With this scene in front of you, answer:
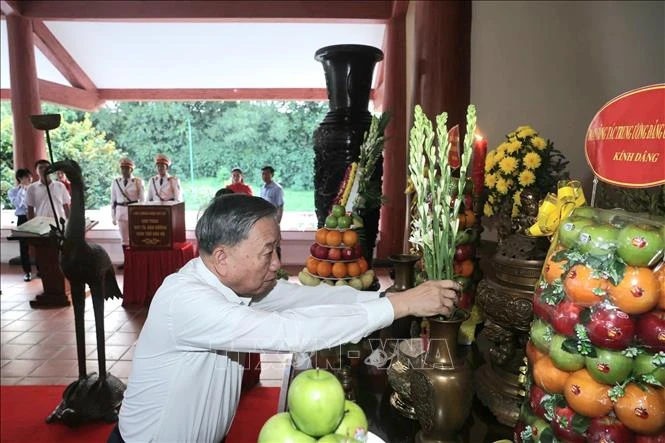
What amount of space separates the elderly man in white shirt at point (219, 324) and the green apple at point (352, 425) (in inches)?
9.8

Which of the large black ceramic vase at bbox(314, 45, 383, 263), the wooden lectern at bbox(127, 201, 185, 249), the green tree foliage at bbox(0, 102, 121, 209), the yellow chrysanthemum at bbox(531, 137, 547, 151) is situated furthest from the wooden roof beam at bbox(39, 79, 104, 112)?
the yellow chrysanthemum at bbox(531, 137, 547, 151)

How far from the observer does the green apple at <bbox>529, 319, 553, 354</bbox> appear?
0.87 metres

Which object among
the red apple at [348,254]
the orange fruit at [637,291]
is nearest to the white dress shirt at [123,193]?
the red apple at [348,254]

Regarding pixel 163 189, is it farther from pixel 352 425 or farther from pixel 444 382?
pixel 352 425

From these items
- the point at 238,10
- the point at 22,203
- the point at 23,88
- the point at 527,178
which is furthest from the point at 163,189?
the point at 527,178

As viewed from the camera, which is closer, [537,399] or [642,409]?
[642,409]

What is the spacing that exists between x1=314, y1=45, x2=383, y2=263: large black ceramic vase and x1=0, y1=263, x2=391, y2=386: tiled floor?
4.12 ft

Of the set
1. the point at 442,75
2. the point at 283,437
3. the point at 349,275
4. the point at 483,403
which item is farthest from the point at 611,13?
the point at 283,437

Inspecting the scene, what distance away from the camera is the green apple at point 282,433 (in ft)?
2.15

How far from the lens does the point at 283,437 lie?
658 millimetres

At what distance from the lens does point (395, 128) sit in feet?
18.5

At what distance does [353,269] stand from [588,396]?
1031 millimetres

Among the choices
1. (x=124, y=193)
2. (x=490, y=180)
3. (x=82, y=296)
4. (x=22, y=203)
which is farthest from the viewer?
(x=124, y=193)

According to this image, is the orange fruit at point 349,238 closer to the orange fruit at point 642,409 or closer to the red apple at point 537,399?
the red apple at point 537,399
